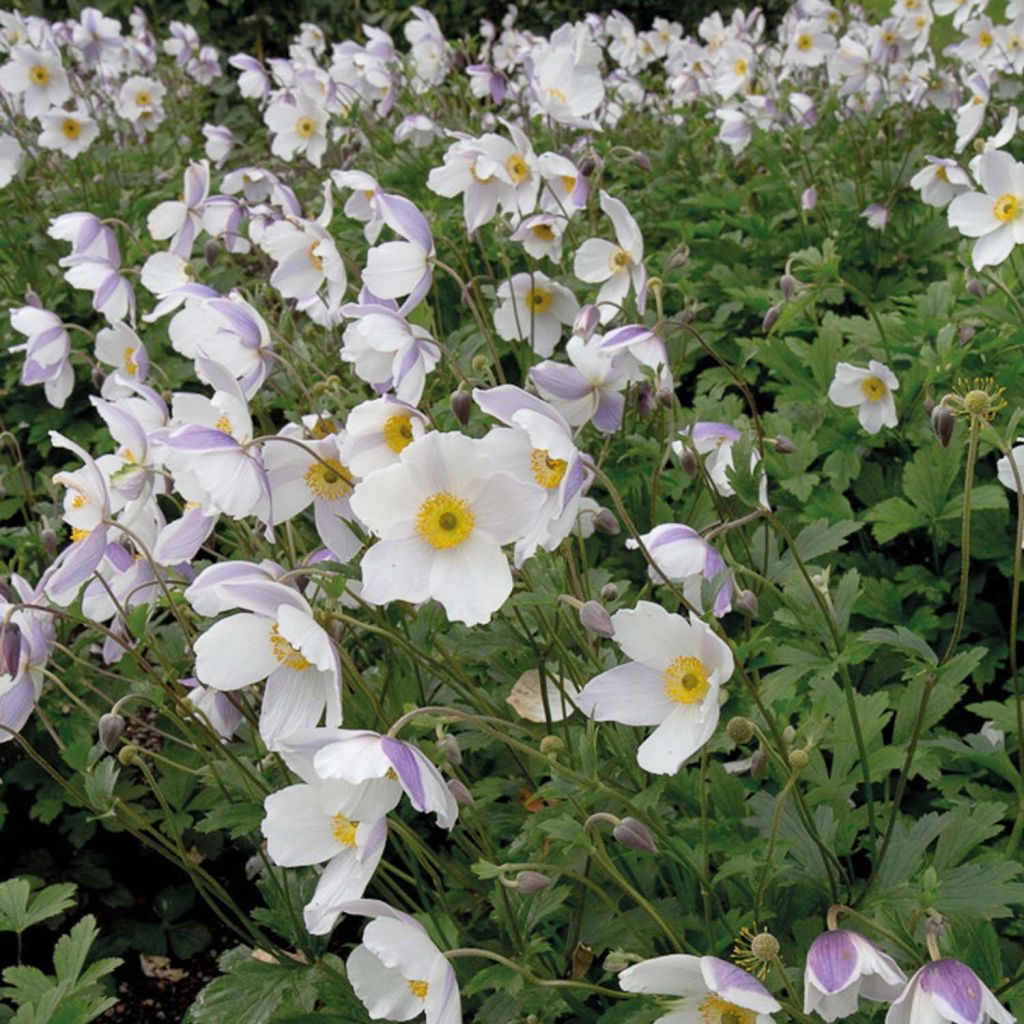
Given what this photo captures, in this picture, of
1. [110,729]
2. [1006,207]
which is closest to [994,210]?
[1006,207]

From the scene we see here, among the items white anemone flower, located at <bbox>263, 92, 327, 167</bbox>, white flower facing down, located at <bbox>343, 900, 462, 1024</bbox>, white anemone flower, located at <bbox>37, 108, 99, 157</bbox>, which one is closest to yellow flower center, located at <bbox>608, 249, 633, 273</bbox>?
white flower facing down, located at <bbox>343, 900, 462, 1024</bbox>

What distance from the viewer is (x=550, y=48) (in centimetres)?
385

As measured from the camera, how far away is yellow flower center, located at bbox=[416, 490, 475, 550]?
1.65 meters

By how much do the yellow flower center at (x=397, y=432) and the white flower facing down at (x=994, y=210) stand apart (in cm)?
177

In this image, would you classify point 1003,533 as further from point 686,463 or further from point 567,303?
point 567,303

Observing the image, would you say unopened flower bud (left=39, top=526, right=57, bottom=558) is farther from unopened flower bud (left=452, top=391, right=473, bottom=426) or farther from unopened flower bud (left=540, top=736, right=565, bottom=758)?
unopened flower bud (left=540, top=736, right=565, bottom=758)

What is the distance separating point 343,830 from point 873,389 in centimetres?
165

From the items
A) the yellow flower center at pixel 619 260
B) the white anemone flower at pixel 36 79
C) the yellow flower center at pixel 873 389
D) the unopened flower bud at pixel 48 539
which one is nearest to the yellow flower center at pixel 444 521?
the unopened flower bud at pixel 48 539

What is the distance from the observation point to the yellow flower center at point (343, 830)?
1673 mm

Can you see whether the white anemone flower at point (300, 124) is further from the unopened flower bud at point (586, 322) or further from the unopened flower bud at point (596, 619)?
the unopened flower bud at point (596, 619)

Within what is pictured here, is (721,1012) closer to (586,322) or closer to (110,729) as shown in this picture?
(110,729)

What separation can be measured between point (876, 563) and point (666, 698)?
1.31 m

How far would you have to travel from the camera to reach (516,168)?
2.96 meters

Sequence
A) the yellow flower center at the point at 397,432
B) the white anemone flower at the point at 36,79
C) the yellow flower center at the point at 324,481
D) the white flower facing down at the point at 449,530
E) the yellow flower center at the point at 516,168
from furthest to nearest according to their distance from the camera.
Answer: the white anemone flower at the point at 36,79
the yellow flower center at the point at 516,168
the yellow flower center at the point at 324,481
the yellow flower center at the point at 397,432
the white flower facing down at the point at 449,530
